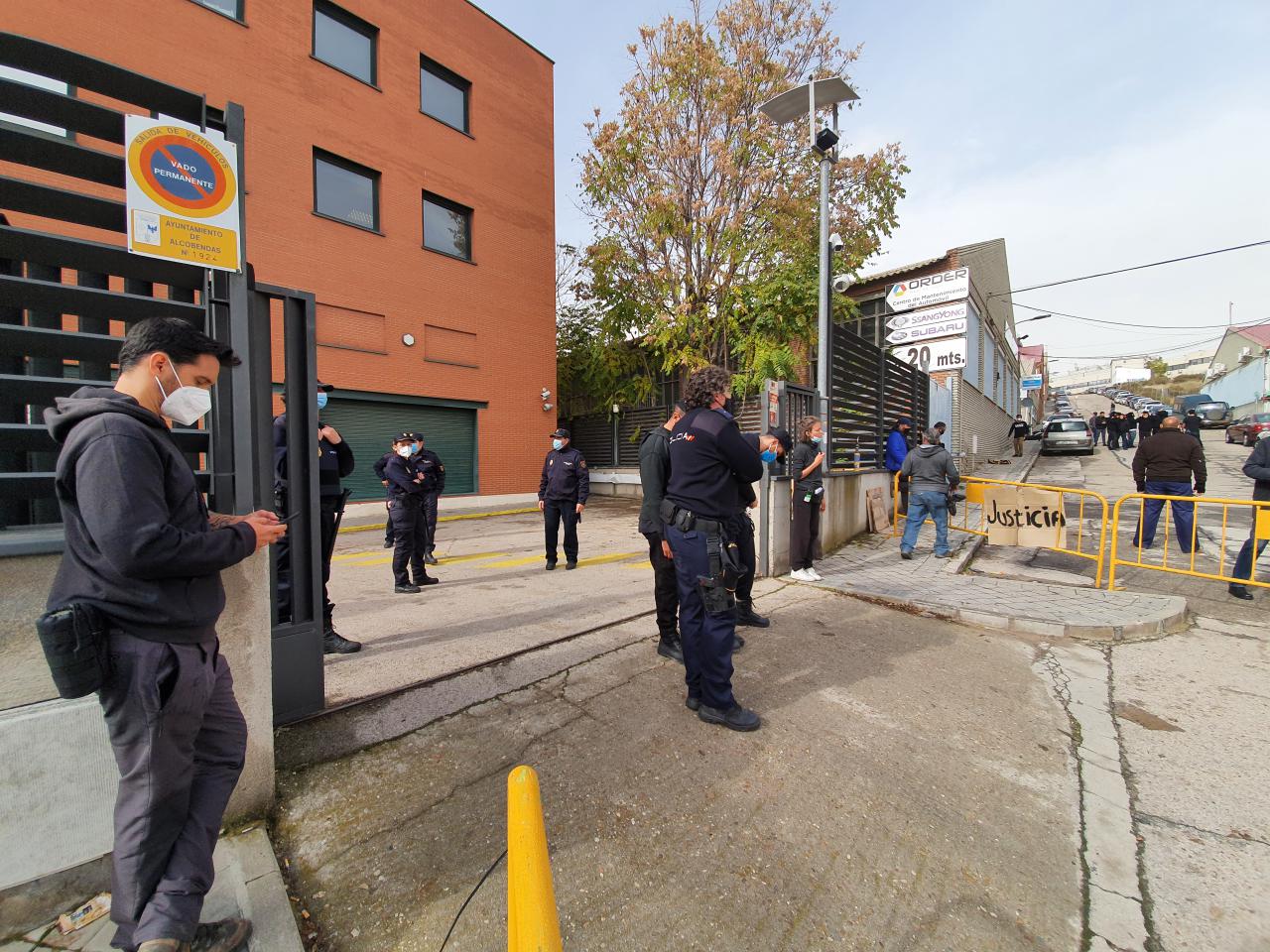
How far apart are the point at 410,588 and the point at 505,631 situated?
197cm

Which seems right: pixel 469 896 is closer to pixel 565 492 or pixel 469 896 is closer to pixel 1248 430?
pixel 565 492

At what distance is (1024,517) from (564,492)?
578 centimetres

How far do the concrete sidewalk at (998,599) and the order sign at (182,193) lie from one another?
5.83 meters

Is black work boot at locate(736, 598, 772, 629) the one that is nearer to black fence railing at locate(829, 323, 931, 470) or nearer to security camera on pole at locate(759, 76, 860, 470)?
security camera on pole at locate(759, 76, 860, 470)

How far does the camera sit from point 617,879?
208 cm

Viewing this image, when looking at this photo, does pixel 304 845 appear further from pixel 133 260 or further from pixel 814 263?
pixel 814 263

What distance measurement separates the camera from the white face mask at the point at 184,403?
1776mm

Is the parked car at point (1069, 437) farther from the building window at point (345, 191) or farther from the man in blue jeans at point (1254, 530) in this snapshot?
the building window at point (345, 191)

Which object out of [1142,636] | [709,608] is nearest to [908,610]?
[1142,636]

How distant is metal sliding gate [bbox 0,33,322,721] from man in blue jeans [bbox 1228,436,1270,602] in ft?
28.4

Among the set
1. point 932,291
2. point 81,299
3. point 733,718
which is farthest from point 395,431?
point 932,291

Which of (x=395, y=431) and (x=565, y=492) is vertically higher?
(x=395, y=431)

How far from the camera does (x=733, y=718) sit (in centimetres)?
314

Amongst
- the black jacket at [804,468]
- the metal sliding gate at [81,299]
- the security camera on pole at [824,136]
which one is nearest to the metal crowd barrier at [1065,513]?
the security camera on pole at [824,136]
